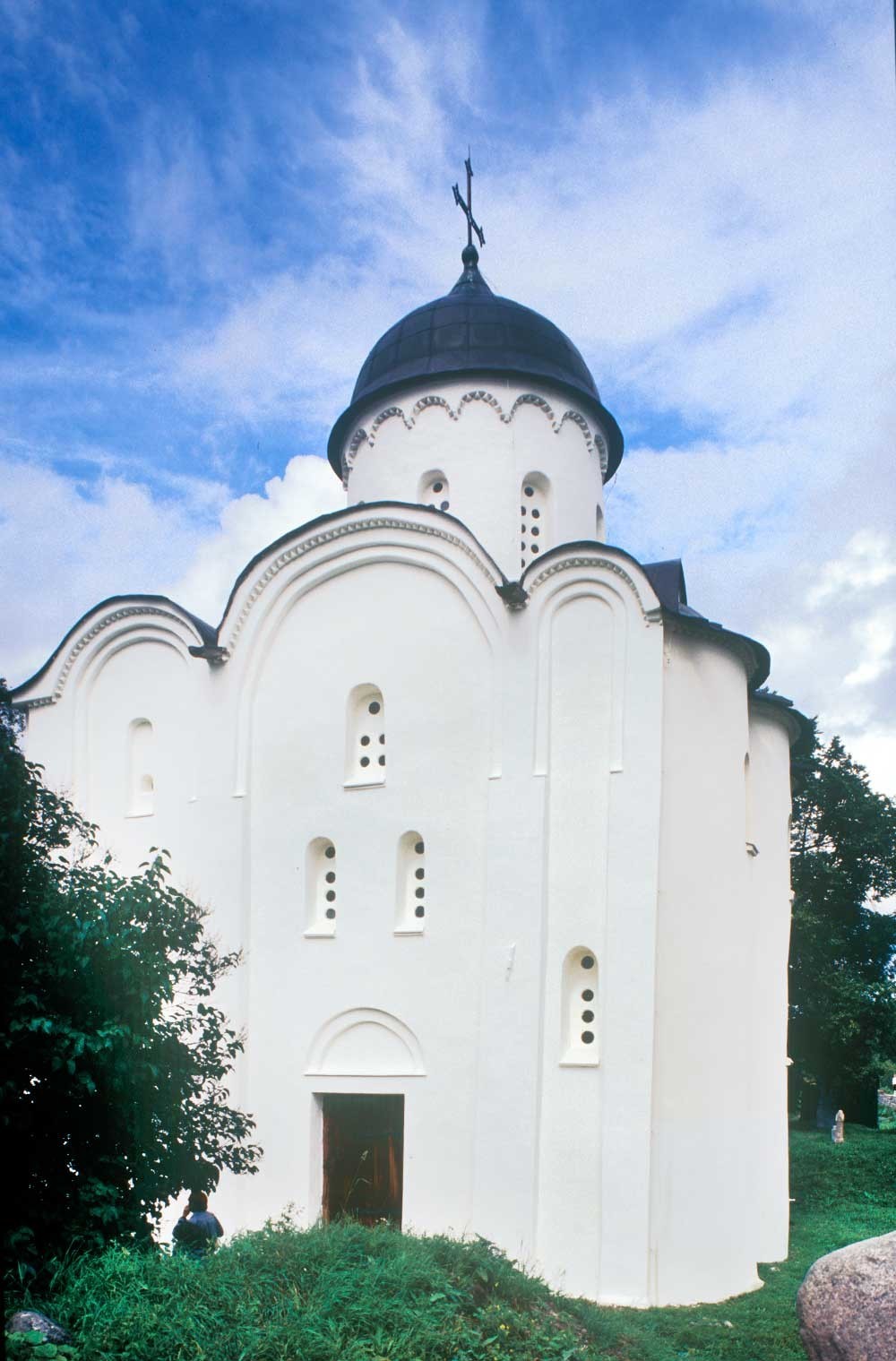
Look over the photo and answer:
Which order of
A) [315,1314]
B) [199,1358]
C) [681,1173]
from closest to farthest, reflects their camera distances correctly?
[199,1358], [315,1314], [681,1173]

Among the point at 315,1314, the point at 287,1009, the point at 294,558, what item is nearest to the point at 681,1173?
the point at 287,1009

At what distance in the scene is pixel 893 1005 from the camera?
23.5 m

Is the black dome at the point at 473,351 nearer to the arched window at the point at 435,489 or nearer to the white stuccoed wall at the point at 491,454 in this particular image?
the white stuccoed wall at the point at 491,454

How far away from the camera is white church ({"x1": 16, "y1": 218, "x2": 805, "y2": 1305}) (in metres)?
11.0

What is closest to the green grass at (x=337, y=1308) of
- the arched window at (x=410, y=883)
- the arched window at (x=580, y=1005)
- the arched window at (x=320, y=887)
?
the arched window at (x=580, y=1005)

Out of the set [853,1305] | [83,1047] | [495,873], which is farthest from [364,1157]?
[853,1305]

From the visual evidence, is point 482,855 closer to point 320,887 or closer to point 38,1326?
point 320,887

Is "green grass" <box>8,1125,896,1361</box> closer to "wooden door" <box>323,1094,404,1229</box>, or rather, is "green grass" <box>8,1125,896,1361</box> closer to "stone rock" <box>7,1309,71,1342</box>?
"stone rock" <box>7,1309,71,1342</box>

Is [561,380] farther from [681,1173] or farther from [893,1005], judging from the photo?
[893,1005]

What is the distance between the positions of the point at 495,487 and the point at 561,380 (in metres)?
1.72

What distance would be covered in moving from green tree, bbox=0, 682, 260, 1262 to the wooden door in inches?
125

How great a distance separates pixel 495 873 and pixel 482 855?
0.96ft

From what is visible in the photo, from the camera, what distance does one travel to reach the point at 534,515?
14875 mm

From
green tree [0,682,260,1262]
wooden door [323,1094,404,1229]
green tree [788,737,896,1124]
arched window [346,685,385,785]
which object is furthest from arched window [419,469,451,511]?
green tree [788,737,896,1124]
